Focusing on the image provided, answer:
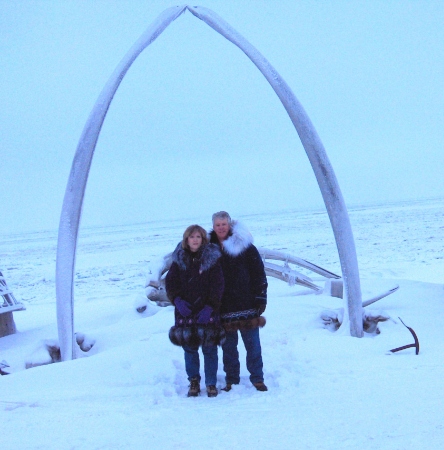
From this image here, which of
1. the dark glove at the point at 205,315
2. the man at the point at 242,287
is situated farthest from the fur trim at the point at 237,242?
the dark glove at the point at 205,315

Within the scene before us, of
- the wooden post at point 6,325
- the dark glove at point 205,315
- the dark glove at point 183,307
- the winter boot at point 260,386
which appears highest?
the dark glove at point 183,307

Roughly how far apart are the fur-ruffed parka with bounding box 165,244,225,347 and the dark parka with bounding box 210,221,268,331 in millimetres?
127

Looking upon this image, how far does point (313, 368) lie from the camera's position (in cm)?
475

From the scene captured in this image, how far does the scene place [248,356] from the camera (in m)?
4.42

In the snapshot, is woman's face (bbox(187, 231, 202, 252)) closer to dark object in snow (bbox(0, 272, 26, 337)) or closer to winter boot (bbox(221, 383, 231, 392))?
winter boot (bbox(221, 383, 231, 392))

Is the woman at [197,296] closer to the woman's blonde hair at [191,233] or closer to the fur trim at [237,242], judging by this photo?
the woman's blonde hair at [191,233]

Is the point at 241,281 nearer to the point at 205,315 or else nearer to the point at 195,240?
the point at 205,315

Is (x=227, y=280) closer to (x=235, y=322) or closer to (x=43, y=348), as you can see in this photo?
(x=235, y=322)

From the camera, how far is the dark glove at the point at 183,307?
422 centimetres

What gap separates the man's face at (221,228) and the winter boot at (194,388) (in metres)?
1.18

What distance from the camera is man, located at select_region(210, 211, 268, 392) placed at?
4.33 meters

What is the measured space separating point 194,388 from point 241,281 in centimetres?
95

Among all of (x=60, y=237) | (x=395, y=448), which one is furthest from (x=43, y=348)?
(x=395, y=448)

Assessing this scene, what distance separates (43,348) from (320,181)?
396 cm
